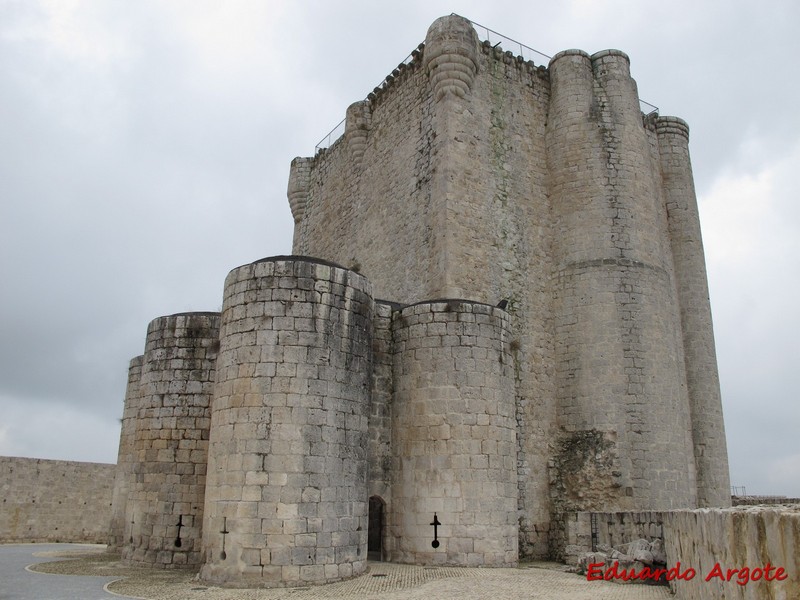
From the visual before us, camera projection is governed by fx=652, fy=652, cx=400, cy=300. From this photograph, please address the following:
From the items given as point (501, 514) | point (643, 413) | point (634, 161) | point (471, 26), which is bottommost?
point (501, 514)

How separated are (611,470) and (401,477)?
5.01m

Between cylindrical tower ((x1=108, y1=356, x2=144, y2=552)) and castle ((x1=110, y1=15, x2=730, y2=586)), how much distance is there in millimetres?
72

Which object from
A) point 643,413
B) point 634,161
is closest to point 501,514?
point 643,413

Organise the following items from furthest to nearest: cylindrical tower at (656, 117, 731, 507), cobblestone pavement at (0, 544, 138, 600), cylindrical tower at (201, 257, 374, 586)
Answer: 1. cylindrical tower at (656, 117, 731, 507)
2. cylindrical tower at (201, 257, 374, 586)
3. cobblestone pavement at (0, 544, 138, 600)

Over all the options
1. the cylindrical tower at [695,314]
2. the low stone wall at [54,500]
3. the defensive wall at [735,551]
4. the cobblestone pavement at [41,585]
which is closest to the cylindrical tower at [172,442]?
the cobblestone pavement at [41,585]

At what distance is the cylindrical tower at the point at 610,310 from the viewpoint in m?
13.3

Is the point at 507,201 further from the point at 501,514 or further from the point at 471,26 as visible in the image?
the point at 501,514

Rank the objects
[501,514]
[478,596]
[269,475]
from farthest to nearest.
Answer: [501,514], [269,475], [478,596]

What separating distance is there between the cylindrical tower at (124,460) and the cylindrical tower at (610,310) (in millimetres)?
8728

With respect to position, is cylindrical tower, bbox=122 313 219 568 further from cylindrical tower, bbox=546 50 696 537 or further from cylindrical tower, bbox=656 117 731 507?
cylindrical tower, bbox=656 117 731 507

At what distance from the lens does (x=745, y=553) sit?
400 cm

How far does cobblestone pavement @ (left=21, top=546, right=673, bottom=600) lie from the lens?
752 cm

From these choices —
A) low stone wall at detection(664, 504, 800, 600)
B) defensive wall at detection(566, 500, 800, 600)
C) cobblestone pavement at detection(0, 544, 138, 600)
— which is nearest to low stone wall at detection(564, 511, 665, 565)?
defensive wall at detection(566, 500, 800, 600)

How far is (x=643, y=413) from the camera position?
13.5 m
